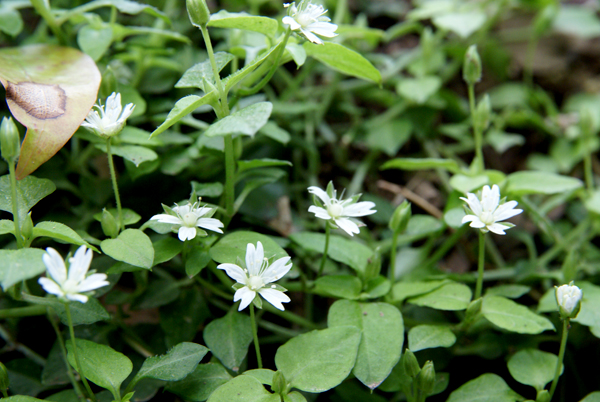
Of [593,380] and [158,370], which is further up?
[158,370]

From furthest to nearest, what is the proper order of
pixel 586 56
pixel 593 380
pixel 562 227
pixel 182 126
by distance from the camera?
pixel 586 56 < pixel 562 227 < pixel 182 126 < pixel 593 380

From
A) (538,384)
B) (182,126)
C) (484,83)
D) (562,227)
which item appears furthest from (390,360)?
(484,83)

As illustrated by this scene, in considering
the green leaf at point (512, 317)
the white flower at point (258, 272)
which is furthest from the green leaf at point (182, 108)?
the green leaf at point (512, 317)

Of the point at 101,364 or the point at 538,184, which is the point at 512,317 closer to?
the point at 538,184

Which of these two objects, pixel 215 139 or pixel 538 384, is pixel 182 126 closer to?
pixel 215 139

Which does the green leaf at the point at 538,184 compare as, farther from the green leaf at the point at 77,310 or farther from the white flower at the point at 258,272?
the green leaf at the point at 77,310

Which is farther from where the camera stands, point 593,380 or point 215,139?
point 593,380

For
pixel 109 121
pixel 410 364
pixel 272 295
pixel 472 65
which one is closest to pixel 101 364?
pixel 272 295
